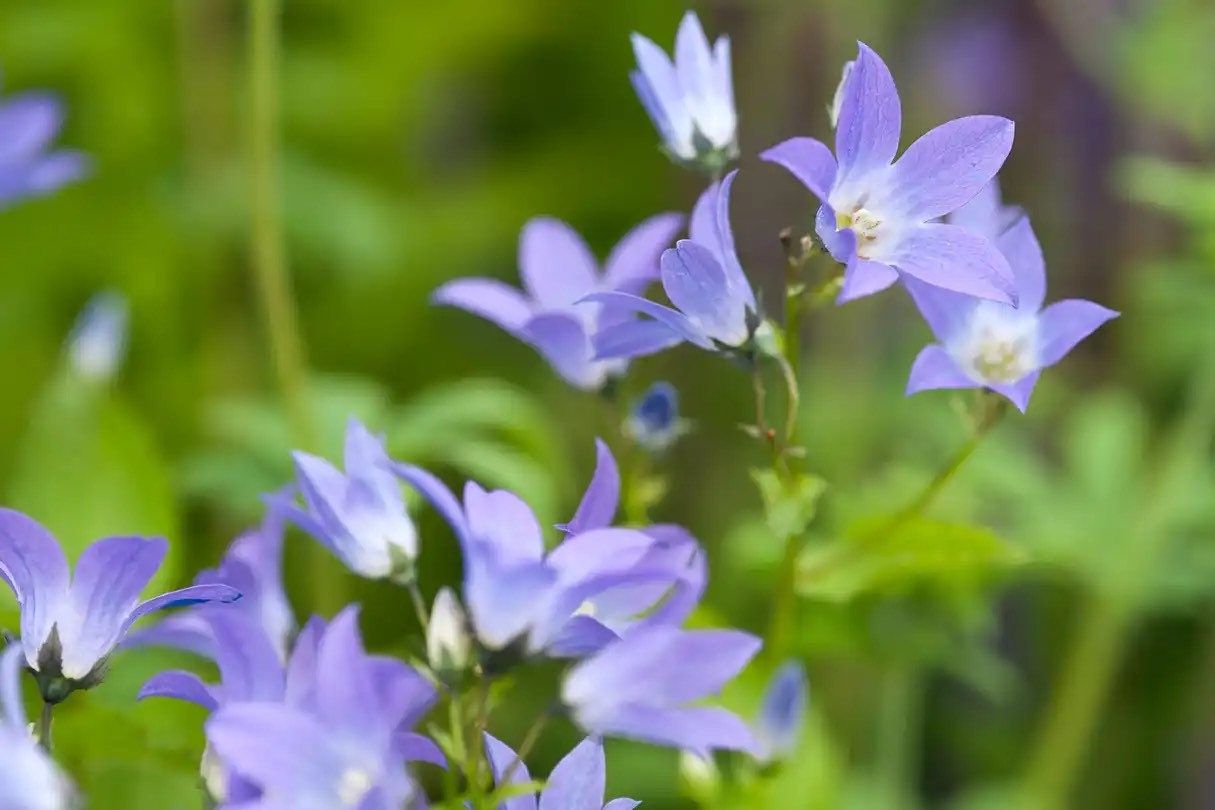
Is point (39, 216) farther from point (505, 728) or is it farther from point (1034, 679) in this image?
point (1034, 679)

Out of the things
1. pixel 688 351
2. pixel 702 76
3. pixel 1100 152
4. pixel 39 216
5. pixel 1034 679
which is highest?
pixel 702 76

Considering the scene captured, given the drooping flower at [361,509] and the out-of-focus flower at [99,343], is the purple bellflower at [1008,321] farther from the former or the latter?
the out-of-focus flower at [99,343]

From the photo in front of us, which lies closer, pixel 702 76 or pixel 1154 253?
pixel 702 76

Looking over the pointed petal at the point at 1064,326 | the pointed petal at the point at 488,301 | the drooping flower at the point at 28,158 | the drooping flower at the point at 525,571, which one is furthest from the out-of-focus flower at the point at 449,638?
the drooping flower at the point at 28,158

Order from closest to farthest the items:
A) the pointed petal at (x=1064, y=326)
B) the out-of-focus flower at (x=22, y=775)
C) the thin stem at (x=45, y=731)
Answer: the out-of-focus flower at (x=22, y=775), the thin stem at (x=45, y=731), the pointed petal at (x=1064, y=326)

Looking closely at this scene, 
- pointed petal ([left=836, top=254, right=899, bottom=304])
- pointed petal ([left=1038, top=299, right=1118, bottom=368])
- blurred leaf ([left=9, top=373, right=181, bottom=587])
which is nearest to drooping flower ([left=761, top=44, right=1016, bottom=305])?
pointed petal ([left=836, top=254, right=899, bottom=304])

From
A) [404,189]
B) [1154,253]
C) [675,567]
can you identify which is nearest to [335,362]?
[404,189]

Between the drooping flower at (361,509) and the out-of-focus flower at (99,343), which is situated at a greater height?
the drooping flower at (361,509)

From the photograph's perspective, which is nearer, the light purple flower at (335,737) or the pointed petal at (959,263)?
the light purple flower at (335,737)
